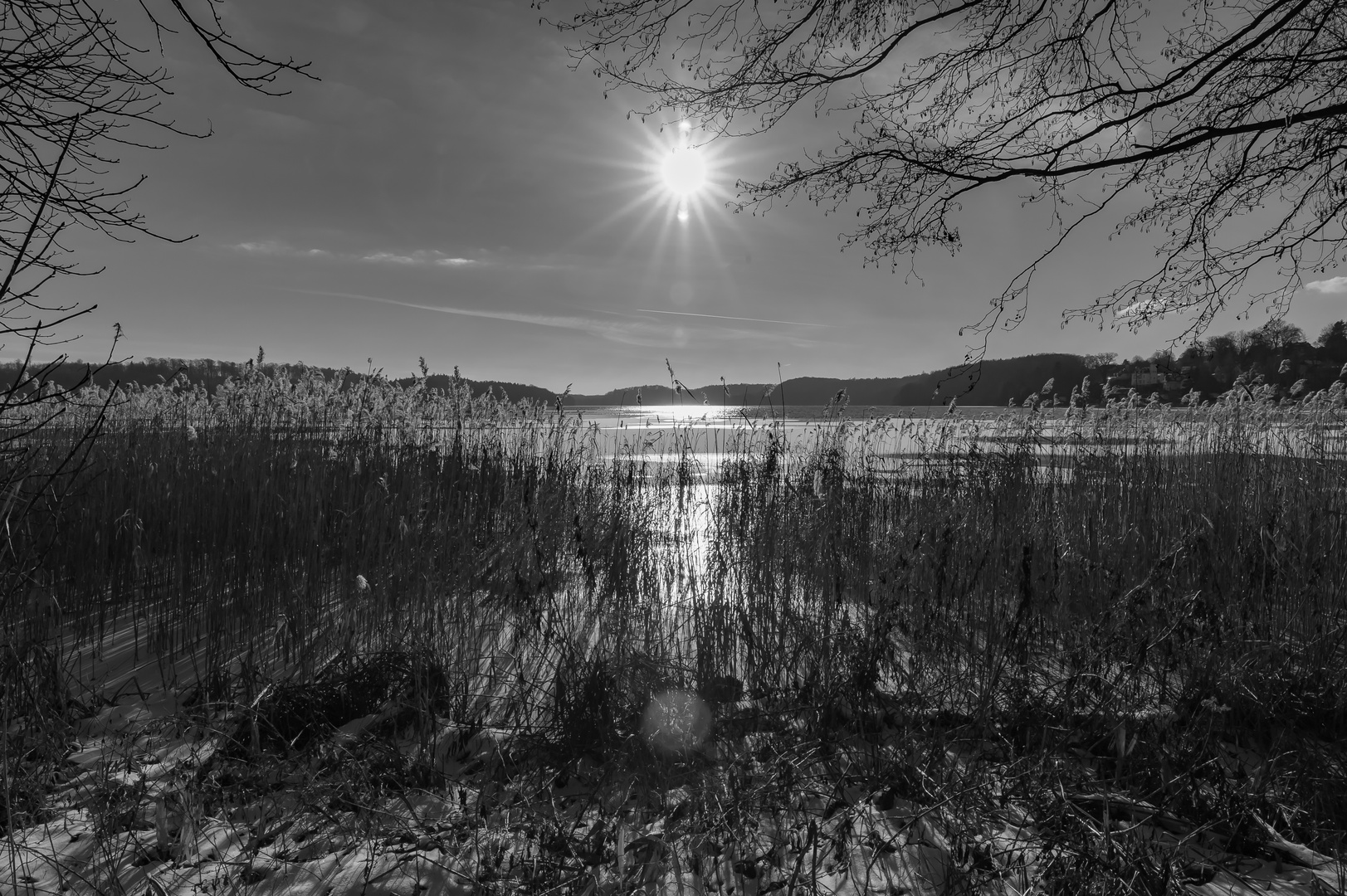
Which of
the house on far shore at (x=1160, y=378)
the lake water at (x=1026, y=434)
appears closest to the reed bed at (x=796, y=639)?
the lake water at (x=1026, y=434)

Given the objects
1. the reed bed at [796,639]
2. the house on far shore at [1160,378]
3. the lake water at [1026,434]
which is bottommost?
the reed bed at [796,639]

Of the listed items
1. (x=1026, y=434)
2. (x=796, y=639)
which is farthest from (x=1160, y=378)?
(x=796, y=639)

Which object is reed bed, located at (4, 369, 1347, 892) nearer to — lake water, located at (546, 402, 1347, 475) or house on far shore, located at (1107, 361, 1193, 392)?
lake water, located at (546, 402, 1347, 475)

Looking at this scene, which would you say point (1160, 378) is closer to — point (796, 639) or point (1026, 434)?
point (1026, 434)

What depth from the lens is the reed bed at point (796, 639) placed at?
2195 millimetres

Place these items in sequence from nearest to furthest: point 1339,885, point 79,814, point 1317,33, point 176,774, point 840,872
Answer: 1. point 1339,885
2. point 840,872
3. point 79,814
4. point 176,774
5. point 1317,33

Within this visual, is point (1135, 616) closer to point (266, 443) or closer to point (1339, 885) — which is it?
point (1339, 885)

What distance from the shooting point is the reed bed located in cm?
220

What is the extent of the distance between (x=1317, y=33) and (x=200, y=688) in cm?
776

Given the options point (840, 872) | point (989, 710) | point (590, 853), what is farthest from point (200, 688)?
point (989, 710)

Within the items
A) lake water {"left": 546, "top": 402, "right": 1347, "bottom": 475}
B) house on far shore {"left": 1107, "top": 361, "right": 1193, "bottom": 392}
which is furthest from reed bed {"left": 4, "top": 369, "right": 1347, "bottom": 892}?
house on far shore {"left": 1107, "top": 361, "right": 1193, "bottom": 392}

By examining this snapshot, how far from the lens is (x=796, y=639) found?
11.5 feet

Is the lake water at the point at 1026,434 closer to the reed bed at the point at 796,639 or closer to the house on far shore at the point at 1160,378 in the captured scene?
the house on far shore at the point at 1160,378

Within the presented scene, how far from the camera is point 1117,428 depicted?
34.4ft
